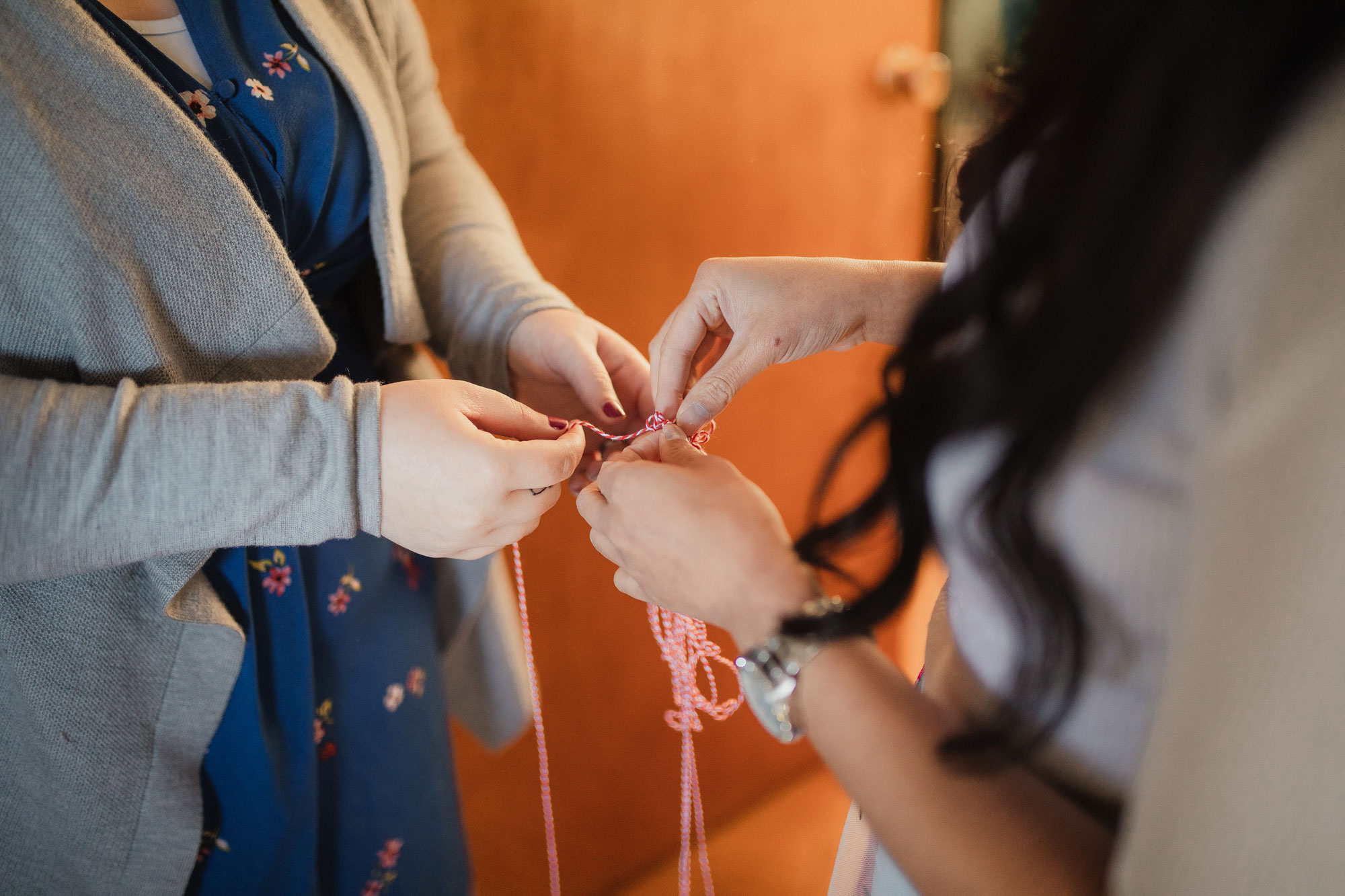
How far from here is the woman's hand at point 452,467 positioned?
48cm

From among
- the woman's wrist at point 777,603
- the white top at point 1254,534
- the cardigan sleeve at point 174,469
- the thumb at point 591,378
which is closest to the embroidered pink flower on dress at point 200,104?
the cardigan sleeve at point 174,469

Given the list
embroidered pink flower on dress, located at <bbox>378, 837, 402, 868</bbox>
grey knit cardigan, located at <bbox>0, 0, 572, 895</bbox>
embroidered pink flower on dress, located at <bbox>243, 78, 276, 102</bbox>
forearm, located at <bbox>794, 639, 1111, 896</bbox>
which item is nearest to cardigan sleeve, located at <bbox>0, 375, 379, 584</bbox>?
grey knit cardigan, located at <bbox>0, 0, 572, 895</bbox>

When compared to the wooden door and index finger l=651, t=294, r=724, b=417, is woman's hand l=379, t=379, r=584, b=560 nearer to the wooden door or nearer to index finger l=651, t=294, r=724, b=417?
index finger l=651, t=294, r=724, b=417

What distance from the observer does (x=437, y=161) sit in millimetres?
753

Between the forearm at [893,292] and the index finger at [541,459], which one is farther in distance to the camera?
the forearm at [893,292]

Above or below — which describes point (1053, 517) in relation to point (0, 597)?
above

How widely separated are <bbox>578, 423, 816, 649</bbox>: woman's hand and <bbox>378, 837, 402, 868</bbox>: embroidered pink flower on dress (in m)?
0.46

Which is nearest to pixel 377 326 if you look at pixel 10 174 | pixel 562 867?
pixel 10 174

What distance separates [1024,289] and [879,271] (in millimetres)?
282

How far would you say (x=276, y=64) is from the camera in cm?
54

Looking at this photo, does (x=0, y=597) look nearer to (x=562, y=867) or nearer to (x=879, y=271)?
(x=879, y=271)

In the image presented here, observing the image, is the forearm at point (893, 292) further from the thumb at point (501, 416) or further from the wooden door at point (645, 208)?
the wooden door at point (645, 208)

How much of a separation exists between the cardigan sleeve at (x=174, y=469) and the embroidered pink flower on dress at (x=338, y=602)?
0.18m

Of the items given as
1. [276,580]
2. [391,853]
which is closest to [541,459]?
[276,580]
